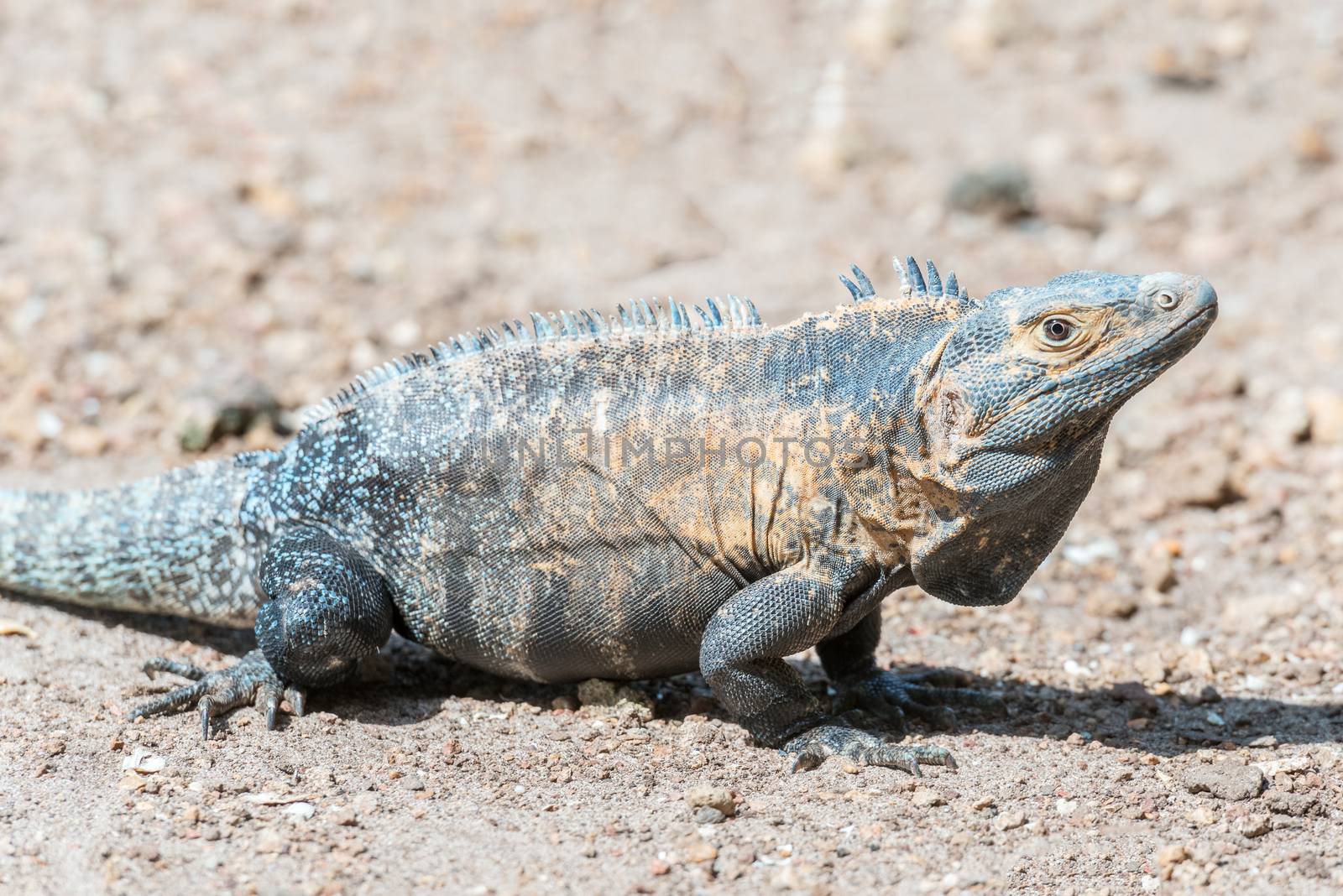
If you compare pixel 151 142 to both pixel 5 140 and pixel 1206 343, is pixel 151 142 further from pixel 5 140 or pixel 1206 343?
pixel 1206 343

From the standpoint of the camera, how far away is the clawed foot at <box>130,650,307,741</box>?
6277 mm

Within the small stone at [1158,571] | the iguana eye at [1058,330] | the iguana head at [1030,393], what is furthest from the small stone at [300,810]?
the small stone at [1158,571]

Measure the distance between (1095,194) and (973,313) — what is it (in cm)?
783

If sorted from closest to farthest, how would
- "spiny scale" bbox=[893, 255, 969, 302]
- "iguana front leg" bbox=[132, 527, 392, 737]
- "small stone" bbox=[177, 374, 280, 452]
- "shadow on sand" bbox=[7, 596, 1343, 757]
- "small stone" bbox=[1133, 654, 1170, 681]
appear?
"spiny scale" bbox=[893, 255, 969, 302] → "iguana front leg" bbox=[132, 527, 392, 737] → "shadow on sand" bbox=[7, 596, 1343, 757] → "small stone" bbox=[1133, 654, 1170, 681] → "small stone" bbox=[177, 374, 280, 452]

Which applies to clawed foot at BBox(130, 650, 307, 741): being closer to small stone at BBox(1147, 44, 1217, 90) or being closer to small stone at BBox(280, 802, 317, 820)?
small stone at BBox(280, 802, 317, 820)

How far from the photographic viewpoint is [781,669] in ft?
19.9

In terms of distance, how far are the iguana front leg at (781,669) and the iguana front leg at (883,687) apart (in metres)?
0.51

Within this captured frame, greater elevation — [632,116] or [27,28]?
[27,28]

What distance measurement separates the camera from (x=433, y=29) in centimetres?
1463

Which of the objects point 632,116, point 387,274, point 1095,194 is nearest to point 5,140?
point 387,274

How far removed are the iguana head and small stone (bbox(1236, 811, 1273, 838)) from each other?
1369 mm

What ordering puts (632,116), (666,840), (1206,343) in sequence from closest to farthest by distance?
(666,840) < (1206,343) < (632,116)

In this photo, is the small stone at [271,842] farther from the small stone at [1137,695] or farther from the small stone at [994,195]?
the small stone at [994,195]

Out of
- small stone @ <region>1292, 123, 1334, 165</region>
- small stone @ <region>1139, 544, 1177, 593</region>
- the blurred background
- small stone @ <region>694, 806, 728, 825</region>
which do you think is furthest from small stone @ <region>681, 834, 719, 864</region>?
small stone @ <region>1292, 123, 1334, 165</region>
